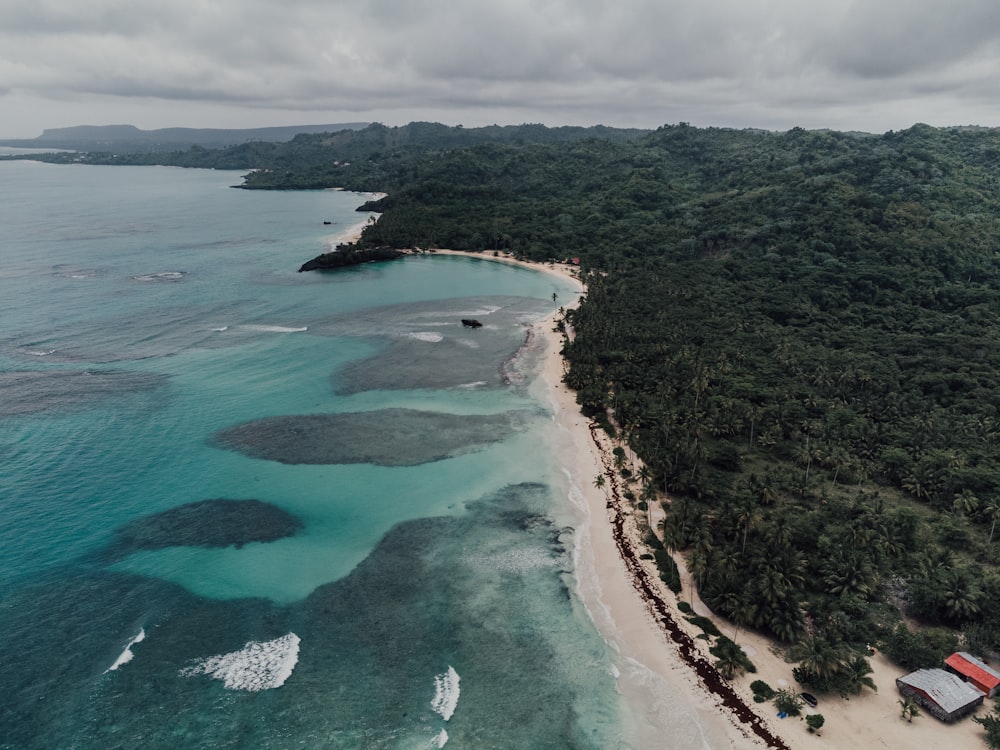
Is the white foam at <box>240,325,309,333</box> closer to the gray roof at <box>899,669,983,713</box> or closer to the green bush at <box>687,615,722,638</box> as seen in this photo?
the green bush at <box>687,615,722,638</box>

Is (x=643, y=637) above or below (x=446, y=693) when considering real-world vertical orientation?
above

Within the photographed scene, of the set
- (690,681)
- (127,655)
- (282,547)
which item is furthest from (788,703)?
(127,655)

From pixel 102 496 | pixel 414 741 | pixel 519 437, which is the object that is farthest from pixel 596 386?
pixel 102 496

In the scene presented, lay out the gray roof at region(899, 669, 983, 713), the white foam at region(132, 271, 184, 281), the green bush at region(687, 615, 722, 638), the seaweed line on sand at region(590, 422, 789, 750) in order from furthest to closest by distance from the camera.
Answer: the white foam at region(132, 271, 184, 281)
the green bush at region(687, 615, 722, 638)
the seaweed line on sand at region(590, 422, 789, 750)
the gray roof at region(899, 669, 983, 713)

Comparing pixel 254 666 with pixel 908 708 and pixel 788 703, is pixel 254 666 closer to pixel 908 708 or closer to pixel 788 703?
pixel 788 703

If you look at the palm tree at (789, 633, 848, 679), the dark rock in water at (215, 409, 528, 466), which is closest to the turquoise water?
the dark rock in water at (215, 409, 528, 466)

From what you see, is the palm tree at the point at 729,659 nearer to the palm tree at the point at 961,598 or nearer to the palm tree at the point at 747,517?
the palm tree at the point at 747,517
